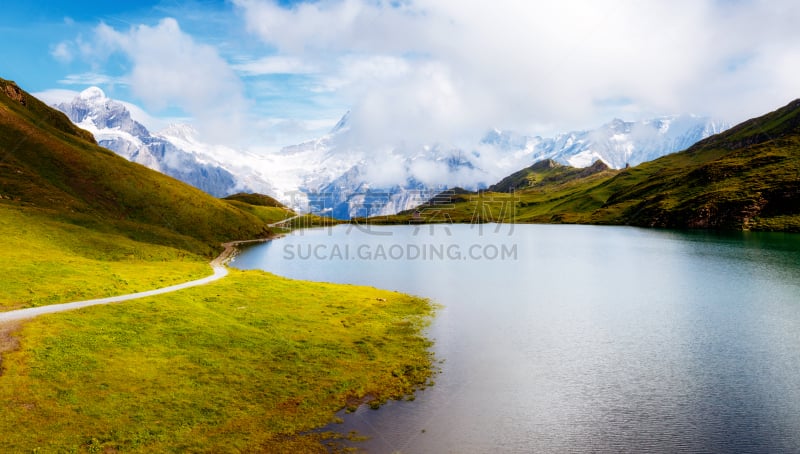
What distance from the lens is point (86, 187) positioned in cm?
14600

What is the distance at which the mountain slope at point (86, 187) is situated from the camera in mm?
116562

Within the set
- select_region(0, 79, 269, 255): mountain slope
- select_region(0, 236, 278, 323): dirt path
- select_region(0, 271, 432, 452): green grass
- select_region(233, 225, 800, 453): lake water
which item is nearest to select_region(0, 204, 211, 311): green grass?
select_region(0, 236, 278, 323): dirt path

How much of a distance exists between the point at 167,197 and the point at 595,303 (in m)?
165

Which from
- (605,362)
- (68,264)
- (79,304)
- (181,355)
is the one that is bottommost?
(605,362)

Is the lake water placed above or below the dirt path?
below

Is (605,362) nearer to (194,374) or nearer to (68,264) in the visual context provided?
(194,374)

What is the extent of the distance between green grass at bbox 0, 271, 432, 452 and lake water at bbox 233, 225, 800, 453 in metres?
4.46

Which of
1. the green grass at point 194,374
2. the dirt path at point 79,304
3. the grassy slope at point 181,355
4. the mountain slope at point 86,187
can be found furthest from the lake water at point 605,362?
the mountain slope at point 86,187

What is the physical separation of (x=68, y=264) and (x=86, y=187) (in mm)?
97352

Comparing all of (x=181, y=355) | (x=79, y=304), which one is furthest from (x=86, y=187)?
(x=181, y=355)

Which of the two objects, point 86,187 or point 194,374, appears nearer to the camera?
point 194,374

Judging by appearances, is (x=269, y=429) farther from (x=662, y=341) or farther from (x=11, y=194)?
(x=11, y=194)

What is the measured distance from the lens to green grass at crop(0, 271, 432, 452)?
27.7 metres

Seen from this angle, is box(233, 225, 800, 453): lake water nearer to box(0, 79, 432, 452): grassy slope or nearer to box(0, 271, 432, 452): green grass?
box(0, 271, 432, 452): green grass
